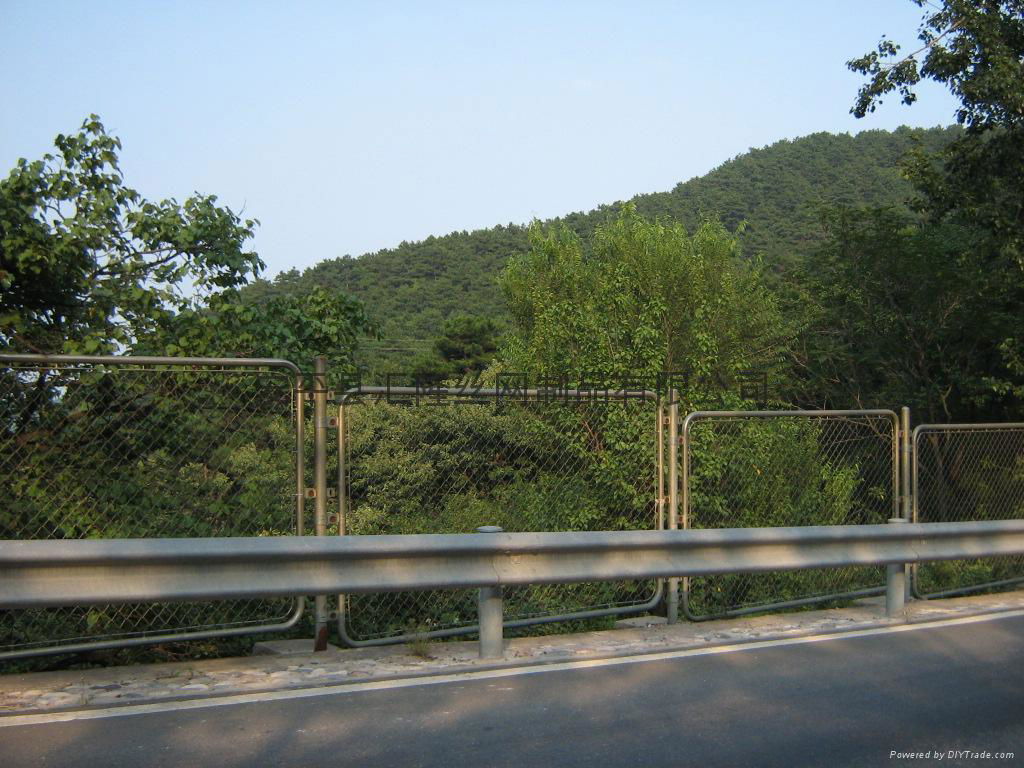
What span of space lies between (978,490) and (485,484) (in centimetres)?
543

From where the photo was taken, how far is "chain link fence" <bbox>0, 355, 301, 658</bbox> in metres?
6.36

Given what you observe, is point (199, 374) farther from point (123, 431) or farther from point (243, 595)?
point (243, 595)

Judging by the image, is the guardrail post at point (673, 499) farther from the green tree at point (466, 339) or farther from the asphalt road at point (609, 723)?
the green tree at point (466, 339)

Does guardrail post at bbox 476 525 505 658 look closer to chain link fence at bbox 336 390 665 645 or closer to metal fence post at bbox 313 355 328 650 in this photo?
chain link fence at bbox 336 390 665 645

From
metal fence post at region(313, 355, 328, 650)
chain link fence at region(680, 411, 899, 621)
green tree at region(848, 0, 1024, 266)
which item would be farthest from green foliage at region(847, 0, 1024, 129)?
metal fence post at region(313, 355, 328, 650)

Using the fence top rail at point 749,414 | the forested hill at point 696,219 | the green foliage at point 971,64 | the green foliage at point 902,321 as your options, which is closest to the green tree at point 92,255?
the fence top rail at point 749,414

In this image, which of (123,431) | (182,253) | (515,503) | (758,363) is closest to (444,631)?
(515,503)

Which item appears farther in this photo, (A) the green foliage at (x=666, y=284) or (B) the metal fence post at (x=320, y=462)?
(A) the green foliage at (x=666, y=284)

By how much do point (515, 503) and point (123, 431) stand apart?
2607mm

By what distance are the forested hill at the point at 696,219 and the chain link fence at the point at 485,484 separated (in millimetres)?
48604

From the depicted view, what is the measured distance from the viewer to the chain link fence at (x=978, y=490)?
29.9 feet

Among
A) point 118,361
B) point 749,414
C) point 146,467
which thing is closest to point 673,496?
point 749,414

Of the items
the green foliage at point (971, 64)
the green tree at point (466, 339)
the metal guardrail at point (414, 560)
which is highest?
the green foliage at point (971, 64)

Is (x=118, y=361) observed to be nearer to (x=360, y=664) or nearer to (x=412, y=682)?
(x=360, y=664)
